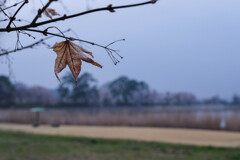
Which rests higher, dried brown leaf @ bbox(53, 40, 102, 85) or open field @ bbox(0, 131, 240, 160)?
dried brown leaf @ bbox(53, 40, 102, 85)

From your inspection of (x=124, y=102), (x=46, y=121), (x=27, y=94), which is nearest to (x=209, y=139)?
(x=46, y=121)

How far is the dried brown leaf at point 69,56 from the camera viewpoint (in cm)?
48

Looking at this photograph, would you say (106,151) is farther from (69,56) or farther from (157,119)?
(69,56)

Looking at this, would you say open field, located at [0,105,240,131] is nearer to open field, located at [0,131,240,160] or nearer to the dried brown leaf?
open field, located at [0,131,240,160]

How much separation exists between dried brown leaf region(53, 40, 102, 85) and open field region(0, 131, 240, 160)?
526cm

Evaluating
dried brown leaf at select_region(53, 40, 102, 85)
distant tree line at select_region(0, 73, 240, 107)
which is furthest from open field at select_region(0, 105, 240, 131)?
dried brown leaf at select_region(53, 40, 102, 85)

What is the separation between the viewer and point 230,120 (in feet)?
33.6

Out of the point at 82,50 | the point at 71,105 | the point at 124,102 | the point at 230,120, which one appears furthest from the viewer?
the point at 71,105

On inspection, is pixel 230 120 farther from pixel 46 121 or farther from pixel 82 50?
pixel 82 50

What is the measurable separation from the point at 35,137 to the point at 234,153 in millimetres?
4983

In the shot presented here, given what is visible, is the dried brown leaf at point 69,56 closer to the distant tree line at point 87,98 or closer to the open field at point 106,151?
the open field at point 106,151

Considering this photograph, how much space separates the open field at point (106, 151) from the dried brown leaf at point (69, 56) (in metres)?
5.26

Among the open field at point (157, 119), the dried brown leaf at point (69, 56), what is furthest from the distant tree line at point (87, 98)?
the dried brown leaf at point (69, 56)

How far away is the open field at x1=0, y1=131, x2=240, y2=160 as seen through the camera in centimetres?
574
